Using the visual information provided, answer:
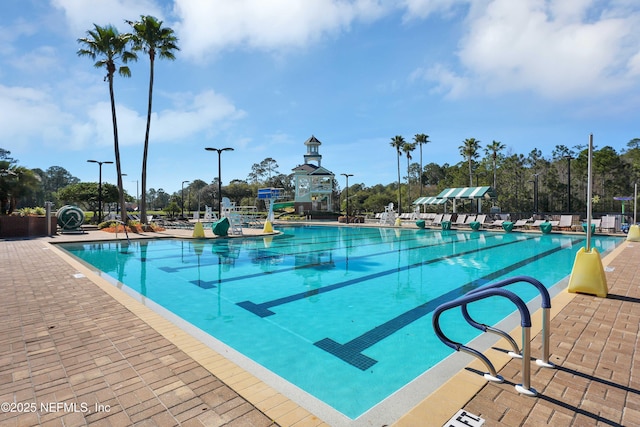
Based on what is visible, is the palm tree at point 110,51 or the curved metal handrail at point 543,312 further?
the palm tree at point 110,51

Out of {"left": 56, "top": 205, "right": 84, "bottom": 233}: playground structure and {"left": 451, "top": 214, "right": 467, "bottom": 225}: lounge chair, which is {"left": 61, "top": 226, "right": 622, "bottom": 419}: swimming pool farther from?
{"left": 451, "top": 214, "right": 467, "bottom": 225}: lounge chair

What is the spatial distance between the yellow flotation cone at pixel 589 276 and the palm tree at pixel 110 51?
2161cm

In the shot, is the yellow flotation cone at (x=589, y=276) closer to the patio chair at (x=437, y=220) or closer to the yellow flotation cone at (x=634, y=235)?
the yellow flotation cone at (x=634, y=235)

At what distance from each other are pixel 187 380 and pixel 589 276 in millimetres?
6299

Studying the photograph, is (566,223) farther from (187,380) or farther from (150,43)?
(150,43)

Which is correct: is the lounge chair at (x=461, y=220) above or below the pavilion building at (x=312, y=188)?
below

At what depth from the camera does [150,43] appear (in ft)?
67.6

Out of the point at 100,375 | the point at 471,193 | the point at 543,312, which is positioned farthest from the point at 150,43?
the point at 471,193

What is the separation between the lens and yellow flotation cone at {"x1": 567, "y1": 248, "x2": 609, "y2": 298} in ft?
18.0

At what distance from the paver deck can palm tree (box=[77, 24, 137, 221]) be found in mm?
18517

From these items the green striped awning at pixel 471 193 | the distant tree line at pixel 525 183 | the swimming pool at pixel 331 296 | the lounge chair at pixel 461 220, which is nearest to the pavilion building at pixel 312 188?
the distant tree line at pixel 525 183

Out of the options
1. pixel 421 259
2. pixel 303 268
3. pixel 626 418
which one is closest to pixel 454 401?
pixel 626 418

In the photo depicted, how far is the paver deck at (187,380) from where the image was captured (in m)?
2.32

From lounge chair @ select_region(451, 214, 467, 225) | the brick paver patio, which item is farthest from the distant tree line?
the brick paver patio
